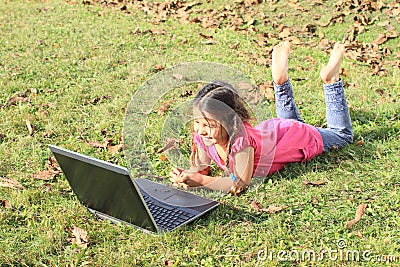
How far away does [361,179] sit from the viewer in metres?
3.98

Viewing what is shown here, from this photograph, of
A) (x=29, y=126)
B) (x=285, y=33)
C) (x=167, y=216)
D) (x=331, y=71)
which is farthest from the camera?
(x=285, y=33)

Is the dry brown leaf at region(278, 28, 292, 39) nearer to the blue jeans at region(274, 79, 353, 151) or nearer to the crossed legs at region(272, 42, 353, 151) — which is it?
the crossed legs at region(272, 42, 353, 151)

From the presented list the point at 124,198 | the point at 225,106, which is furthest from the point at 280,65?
the point at 124,198

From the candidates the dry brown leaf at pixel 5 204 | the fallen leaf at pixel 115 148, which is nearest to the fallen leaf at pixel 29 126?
the fallen leaf at pixel 115 148

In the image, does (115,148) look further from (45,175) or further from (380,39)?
(380,39)

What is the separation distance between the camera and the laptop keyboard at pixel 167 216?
3526 mm

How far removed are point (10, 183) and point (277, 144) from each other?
73.8 inches

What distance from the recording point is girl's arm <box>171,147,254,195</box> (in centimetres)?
382

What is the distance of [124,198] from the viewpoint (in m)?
3.31

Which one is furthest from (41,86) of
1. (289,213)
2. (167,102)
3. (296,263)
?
(296,263)

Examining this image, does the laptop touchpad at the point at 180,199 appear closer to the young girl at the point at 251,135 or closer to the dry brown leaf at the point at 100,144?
the young girl at the point at 251,135

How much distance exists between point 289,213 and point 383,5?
473 cm

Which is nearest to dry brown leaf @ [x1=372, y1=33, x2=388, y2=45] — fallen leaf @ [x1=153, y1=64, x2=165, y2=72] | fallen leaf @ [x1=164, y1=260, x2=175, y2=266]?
fallen leaf @ [x1=153, y1=64, x2=165, y2=72]

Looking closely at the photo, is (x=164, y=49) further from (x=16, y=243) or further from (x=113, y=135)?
(x=16, y=243)
